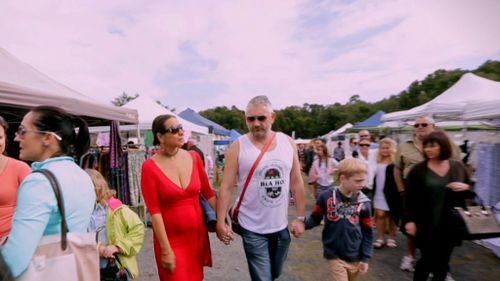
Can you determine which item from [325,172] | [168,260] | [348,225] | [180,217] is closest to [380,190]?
[325,172]

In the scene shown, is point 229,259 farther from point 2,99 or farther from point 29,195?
point 29,195

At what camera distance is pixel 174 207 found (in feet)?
7.47

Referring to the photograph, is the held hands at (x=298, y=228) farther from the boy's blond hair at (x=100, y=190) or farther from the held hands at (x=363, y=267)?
the boy's blond hair at (x=100, y=190)

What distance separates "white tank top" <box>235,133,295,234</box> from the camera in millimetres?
2463

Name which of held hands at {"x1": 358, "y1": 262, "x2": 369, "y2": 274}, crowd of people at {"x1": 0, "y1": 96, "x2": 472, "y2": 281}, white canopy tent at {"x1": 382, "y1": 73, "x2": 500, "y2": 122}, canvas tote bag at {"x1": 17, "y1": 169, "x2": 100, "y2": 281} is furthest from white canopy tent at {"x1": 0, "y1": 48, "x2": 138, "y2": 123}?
white canopy tent at {"x1": 382, "y1": 73, "x2": 500, "y2": 122}

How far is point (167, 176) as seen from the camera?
2.25 metres

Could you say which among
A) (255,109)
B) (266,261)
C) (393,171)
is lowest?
(266,261)

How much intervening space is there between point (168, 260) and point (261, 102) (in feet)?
4.58

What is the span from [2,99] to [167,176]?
210cm

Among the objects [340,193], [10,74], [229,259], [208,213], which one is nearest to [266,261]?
[208,213]

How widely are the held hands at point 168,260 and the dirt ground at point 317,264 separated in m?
2.01

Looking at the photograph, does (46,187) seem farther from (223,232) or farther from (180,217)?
(223,232)

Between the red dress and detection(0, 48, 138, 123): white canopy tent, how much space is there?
6.58 ft

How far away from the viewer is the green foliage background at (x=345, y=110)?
4556cm
